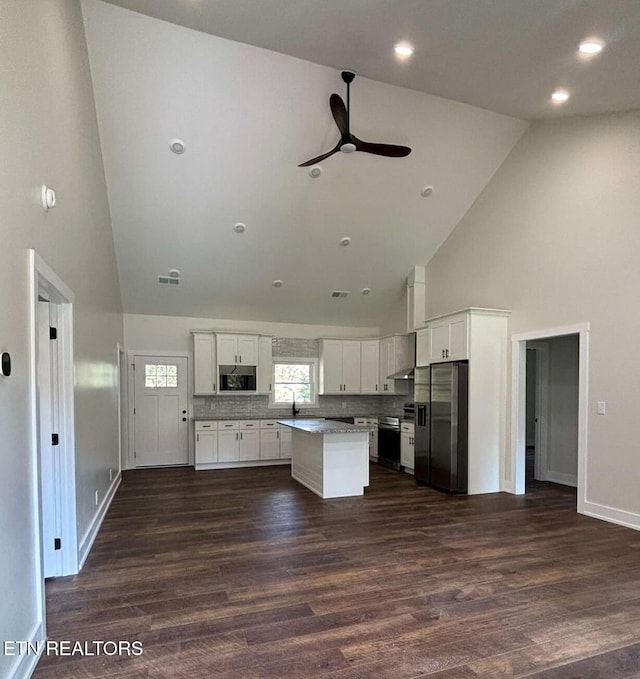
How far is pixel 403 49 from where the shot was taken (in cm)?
381

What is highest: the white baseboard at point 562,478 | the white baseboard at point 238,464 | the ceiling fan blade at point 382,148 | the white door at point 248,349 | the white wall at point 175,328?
the ceiling fan blade at point 382,148

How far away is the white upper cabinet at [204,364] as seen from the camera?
25.3 ft

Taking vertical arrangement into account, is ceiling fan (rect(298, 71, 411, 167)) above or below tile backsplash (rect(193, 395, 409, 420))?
above

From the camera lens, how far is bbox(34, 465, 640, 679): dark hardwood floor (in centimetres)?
234

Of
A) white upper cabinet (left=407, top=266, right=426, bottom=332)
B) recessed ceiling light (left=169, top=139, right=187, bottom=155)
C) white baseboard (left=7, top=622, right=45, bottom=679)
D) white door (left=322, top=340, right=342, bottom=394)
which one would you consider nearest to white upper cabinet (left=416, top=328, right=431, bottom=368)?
white upper cabinet (left=407, top=266, right=426, bottom=332)

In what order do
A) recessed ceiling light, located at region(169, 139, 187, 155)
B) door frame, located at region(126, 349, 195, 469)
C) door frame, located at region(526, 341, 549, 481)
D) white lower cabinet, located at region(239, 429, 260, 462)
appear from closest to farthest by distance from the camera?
recessed ceiling light, located at region(169, 139, 187, 155), door frame, located at region(526, 341, 549, 481), door frame, located at region(126, 349, 195, 469), white lower cabinet, located at region(239, 429, 260, 462)

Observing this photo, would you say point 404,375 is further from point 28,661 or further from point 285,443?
point 28,661

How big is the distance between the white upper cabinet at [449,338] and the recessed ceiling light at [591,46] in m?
3.04

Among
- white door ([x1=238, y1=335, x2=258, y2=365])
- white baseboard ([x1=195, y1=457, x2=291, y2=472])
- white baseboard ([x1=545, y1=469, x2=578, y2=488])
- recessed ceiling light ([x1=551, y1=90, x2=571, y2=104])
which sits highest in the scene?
recessed ceiling light ([x1=551, y1=90, x2=571, y2=104])

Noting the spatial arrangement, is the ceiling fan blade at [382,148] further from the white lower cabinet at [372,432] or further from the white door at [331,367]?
the white lower cabinet at [372,432]

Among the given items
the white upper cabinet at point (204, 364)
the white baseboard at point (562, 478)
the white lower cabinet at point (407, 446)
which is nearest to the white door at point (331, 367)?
the white lower cabinet at point (407, 446)

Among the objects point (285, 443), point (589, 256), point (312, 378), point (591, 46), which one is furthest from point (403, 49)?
point (285, 443)

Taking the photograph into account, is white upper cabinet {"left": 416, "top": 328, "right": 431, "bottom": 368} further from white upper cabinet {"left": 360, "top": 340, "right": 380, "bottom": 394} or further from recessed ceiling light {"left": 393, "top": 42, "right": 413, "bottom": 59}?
recessed ceiling light {"left": 393, "top": 42, "right": 413, "bottom": 59}

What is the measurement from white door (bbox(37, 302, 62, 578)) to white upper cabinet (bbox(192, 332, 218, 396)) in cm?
439
